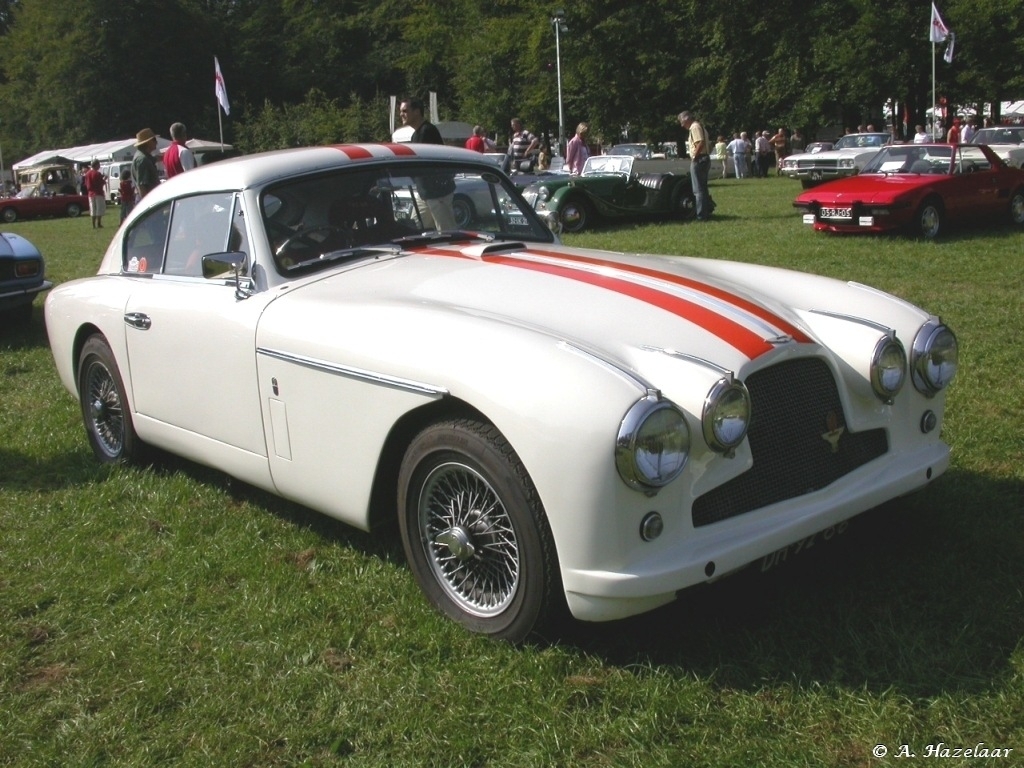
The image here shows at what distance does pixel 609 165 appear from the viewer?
17.0 meters

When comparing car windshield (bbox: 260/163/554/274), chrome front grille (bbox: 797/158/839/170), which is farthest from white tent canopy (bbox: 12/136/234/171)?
car windshield (bbox: 260/163/554/274)

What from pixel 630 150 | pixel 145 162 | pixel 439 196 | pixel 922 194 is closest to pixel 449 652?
pixel 439 196

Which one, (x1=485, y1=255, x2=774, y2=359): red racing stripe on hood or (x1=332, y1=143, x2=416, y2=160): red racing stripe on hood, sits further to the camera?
(x1=332, y1=143, x2=416, y2=160): red racing stripe on hood

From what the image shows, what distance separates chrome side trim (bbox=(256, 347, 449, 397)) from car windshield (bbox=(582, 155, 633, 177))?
42.7ft

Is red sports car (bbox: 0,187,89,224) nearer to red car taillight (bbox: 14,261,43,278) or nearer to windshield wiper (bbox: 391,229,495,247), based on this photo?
red car taillight (bbox: 14,261,43,278)

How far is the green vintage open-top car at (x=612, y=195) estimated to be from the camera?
50.6 ft

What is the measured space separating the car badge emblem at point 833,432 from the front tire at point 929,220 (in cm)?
998

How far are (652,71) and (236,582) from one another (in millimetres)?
41702

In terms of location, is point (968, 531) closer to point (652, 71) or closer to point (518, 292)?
point (518, 292)

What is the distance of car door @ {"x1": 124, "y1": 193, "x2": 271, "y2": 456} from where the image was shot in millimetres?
3967

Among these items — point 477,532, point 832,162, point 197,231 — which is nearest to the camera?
point 477,532

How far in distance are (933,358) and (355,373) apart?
199cm

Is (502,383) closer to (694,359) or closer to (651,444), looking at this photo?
(651,444)

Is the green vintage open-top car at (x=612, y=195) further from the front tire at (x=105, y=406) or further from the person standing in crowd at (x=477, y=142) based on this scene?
the front tire at (x=105, y=406)
